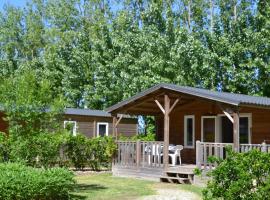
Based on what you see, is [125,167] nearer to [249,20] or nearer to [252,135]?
[252,135]

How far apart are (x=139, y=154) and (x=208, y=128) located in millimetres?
3471

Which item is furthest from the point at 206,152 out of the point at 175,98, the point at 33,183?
the point at 33,183

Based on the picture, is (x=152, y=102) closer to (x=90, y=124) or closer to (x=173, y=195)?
(x=173, y=195)

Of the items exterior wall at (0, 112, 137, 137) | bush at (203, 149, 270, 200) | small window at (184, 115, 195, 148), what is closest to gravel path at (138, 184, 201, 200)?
bush at (203, 149, 270, 200)

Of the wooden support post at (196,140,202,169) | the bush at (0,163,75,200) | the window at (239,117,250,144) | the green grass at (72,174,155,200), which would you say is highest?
the window at (239,117,250,144)

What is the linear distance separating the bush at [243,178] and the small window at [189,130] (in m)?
12.8

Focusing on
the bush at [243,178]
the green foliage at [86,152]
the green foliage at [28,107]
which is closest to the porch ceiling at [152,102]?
the green foliage at [86,152]

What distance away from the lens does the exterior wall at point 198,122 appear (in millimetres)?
17172

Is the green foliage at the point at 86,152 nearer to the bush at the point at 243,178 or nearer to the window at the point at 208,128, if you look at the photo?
the window at the point at 208,128

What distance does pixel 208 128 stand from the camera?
62.2 feet

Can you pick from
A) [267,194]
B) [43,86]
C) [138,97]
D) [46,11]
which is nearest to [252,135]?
[138,97]

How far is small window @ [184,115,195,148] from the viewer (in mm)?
19659

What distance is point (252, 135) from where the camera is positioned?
17438 mm

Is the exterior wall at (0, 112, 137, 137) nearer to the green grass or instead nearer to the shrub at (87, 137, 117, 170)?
the shrub at (87, 137, 117, 170)
